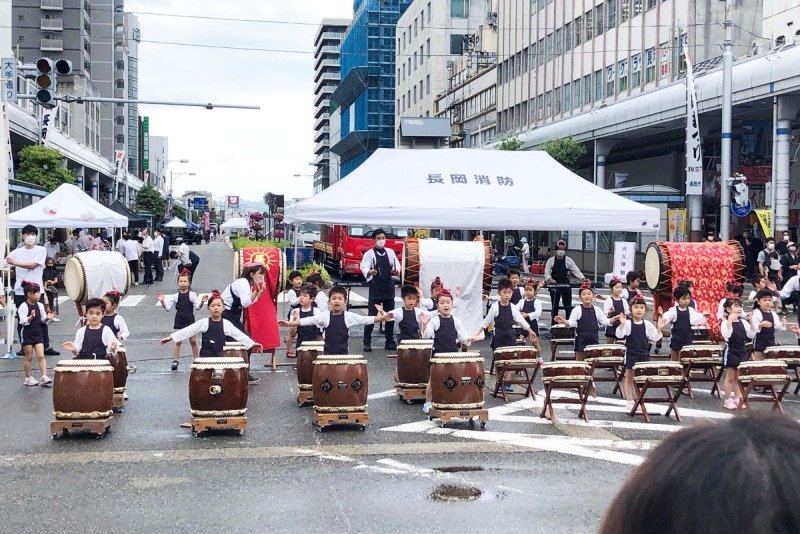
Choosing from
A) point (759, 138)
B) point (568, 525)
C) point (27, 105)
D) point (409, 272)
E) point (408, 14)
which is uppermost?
point (408, 14)

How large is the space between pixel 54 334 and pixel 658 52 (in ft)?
96.2

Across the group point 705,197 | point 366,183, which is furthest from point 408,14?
point 366,183

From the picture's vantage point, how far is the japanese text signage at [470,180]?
18.0 meters

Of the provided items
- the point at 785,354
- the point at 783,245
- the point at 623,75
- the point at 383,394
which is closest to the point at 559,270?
the point at 785,354

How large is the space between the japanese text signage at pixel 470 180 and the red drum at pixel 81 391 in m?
9.45

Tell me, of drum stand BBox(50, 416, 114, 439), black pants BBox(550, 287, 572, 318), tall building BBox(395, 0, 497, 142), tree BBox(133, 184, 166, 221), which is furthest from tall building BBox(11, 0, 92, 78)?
drum stand BBox(50, 416, 114, 439)

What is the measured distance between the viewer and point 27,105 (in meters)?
47.6

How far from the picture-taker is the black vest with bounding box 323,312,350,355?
11.5 m

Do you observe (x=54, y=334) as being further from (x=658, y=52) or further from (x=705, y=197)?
(x=658, y=52)

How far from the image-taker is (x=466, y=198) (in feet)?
57.1

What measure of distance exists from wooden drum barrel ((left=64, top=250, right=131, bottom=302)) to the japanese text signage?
243 inches

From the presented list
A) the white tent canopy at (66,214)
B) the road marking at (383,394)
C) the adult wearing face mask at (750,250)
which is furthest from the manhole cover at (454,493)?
the adult wearing face mask at (750,250)

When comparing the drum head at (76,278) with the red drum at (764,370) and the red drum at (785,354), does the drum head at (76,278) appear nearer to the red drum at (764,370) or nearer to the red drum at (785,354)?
the red drum at (764,370)

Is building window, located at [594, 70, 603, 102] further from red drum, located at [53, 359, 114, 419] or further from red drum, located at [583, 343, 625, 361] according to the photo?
red drum, located at [53, 359, 114, 419]
